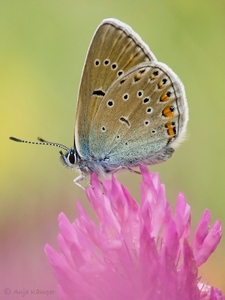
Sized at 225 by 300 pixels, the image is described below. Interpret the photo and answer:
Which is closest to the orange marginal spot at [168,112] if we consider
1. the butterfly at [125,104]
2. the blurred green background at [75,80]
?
the butterfly at [125,104]

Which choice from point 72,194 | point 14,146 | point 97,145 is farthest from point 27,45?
point 97,145

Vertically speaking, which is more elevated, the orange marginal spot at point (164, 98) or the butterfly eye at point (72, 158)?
the orange marginal spot at point (164, 98)

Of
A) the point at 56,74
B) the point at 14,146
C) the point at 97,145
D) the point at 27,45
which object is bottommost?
the point at 97,145

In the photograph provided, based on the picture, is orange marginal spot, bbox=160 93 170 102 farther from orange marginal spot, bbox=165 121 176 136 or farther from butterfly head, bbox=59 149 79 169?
butterfly head, bbox=59 149 79 169

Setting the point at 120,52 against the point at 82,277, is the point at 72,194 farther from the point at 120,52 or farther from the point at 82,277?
the point at 82,277

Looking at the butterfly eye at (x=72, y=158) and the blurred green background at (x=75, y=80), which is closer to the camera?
the butterfly eye at (x=72, y=158)

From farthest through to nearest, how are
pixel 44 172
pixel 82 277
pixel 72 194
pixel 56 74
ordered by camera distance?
pixel 56 74 → pixel 44 172 → pixel 72 194 → pixel 82 277

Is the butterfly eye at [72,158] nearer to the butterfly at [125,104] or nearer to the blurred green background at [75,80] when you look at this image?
the butterfly at [125,104]
